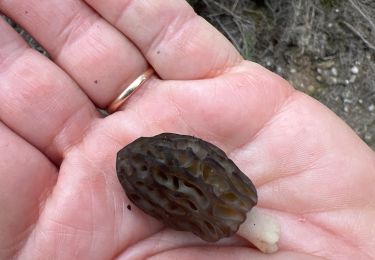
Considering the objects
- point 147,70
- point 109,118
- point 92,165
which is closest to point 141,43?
point 147,70

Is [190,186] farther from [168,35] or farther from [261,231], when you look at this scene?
[168,35]

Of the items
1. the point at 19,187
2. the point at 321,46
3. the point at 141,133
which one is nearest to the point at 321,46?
the point at 321,46

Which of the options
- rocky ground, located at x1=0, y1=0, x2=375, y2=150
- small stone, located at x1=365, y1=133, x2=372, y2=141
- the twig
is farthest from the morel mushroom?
the twig

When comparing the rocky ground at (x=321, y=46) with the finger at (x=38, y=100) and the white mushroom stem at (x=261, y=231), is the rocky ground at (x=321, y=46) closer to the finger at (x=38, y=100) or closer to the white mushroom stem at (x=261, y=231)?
the finger at (x=38, y=100)

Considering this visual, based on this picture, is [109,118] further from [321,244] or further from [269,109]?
[321,244]

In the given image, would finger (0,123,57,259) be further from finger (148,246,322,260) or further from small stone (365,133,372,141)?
small stone (365,133,372,141)
